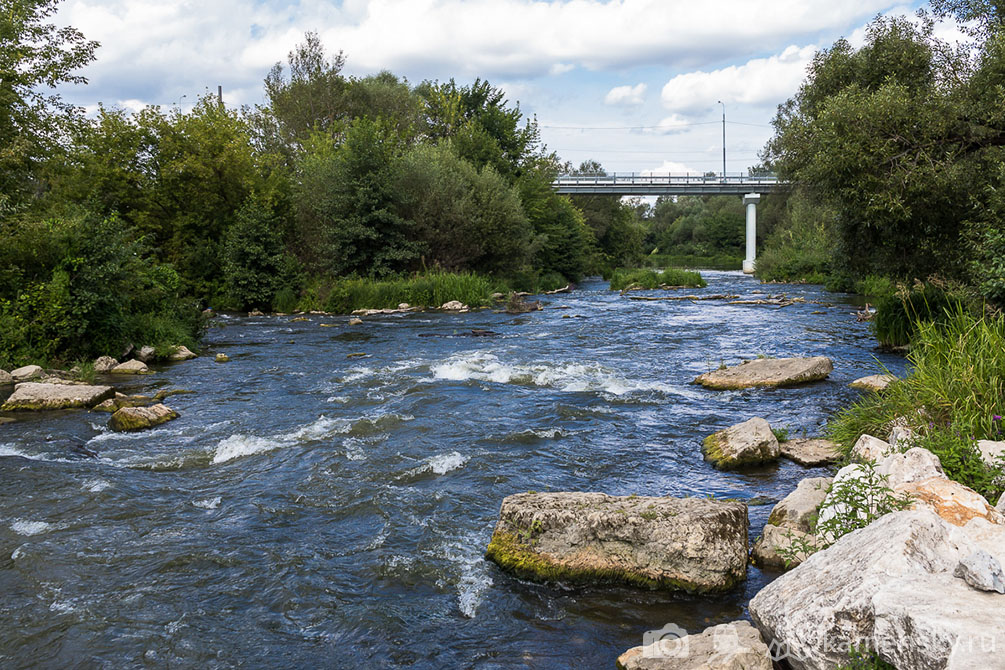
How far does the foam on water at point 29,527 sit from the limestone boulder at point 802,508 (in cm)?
760

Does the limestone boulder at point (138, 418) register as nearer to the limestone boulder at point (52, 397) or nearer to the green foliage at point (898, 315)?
the limestone boulder at point (52, 397)

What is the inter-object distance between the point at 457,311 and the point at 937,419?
25.2m

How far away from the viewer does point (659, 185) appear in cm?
7369

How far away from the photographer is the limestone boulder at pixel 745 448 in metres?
9.13

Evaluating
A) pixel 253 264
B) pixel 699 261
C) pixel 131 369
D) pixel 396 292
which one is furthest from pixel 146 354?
pixel 699 261

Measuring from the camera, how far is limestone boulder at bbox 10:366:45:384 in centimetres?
1478

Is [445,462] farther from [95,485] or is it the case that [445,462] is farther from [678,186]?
[678,186]

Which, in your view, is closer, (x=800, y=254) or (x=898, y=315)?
(x=898, y=315)

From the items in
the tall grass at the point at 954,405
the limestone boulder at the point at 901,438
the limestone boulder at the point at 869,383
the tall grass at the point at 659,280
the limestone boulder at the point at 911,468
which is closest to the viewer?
the limestone boulder at the point at 911,468

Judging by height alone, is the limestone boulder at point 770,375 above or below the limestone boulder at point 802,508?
below

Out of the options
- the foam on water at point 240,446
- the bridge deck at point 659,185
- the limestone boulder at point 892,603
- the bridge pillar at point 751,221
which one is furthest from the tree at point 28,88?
the bridge pillar at point 751,221

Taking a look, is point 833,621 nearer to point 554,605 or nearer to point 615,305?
point 554,605

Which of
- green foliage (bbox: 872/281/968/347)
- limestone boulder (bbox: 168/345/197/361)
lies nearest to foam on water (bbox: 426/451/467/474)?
green foliage (bbox: 872/281/968/347)

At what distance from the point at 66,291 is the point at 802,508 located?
53.9 feet
